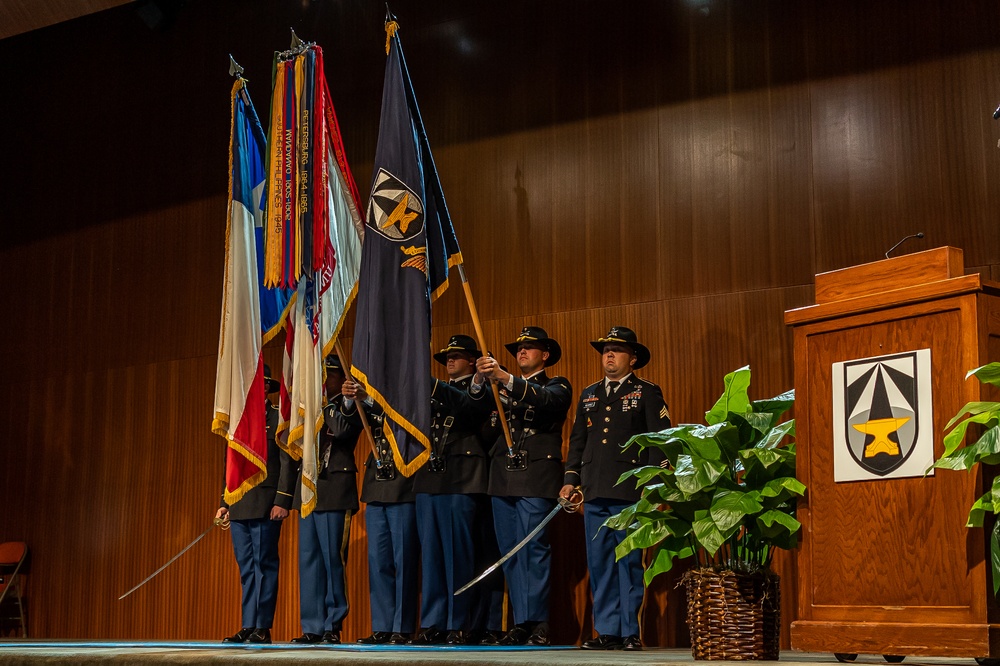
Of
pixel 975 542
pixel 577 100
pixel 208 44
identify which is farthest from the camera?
pixel 208 44

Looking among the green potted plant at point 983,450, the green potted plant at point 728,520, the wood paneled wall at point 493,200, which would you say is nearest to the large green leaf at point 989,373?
the green potted plant at point 983,450

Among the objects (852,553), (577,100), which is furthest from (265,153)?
(852,553)

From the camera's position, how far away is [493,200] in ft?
21.7

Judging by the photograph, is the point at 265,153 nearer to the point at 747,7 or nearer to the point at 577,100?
the point at 577,100

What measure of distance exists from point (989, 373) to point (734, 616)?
1.03m

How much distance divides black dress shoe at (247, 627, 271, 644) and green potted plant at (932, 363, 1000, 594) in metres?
3.86

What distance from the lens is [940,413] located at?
9.07ft

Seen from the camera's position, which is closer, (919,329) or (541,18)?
(919,329)

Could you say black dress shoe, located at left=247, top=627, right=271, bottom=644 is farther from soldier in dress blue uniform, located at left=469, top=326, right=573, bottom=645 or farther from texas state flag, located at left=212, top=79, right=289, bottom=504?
soldier in dress blue uniform, located at left=469, top=326, right=573, bottom=645

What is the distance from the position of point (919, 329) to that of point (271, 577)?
3867 mm

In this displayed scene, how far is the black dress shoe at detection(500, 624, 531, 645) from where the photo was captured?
5066mm

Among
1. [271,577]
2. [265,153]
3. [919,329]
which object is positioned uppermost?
[265,153]

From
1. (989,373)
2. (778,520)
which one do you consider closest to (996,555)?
(989,373)

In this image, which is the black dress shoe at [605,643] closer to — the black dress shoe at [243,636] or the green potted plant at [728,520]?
the green potted plant at [728,520]
